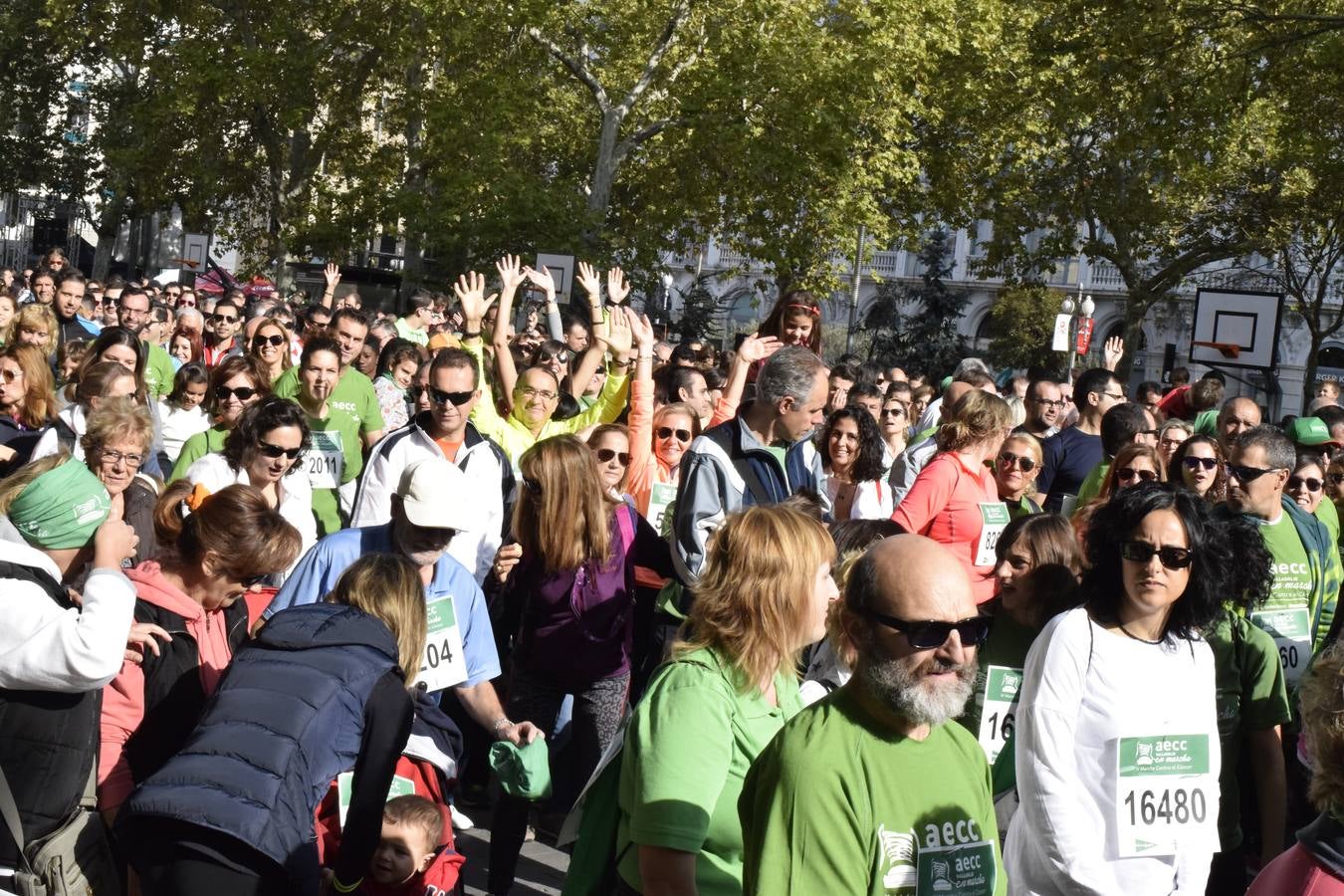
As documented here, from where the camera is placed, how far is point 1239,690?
15.7 ft

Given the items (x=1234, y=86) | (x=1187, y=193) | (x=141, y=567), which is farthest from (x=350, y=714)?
(x=1187, y=193)

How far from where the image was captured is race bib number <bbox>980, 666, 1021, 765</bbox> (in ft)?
15.0

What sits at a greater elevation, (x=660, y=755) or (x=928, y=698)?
(x=928, y=698)

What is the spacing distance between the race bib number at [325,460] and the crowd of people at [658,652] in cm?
2

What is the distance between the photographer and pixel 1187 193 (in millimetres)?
31922

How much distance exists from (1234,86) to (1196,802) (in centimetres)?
1249

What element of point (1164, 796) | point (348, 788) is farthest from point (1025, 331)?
point (348, 788)

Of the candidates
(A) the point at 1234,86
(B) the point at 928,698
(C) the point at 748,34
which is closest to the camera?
(B) the point at 928,698

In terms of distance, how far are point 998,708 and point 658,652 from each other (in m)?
1.85

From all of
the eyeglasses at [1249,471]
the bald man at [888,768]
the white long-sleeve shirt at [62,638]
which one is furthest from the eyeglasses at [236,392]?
the bald man at [888,768]

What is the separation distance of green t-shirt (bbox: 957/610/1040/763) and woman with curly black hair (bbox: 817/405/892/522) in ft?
7.99

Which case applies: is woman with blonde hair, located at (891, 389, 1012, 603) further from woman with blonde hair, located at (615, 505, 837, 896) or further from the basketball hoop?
the basketball hoop

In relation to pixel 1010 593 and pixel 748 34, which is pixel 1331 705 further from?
pixel 748 34

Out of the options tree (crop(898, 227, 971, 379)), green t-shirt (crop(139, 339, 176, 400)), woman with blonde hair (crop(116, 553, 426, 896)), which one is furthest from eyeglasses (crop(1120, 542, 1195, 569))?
tree (crop(898, 227, 971, 379))
